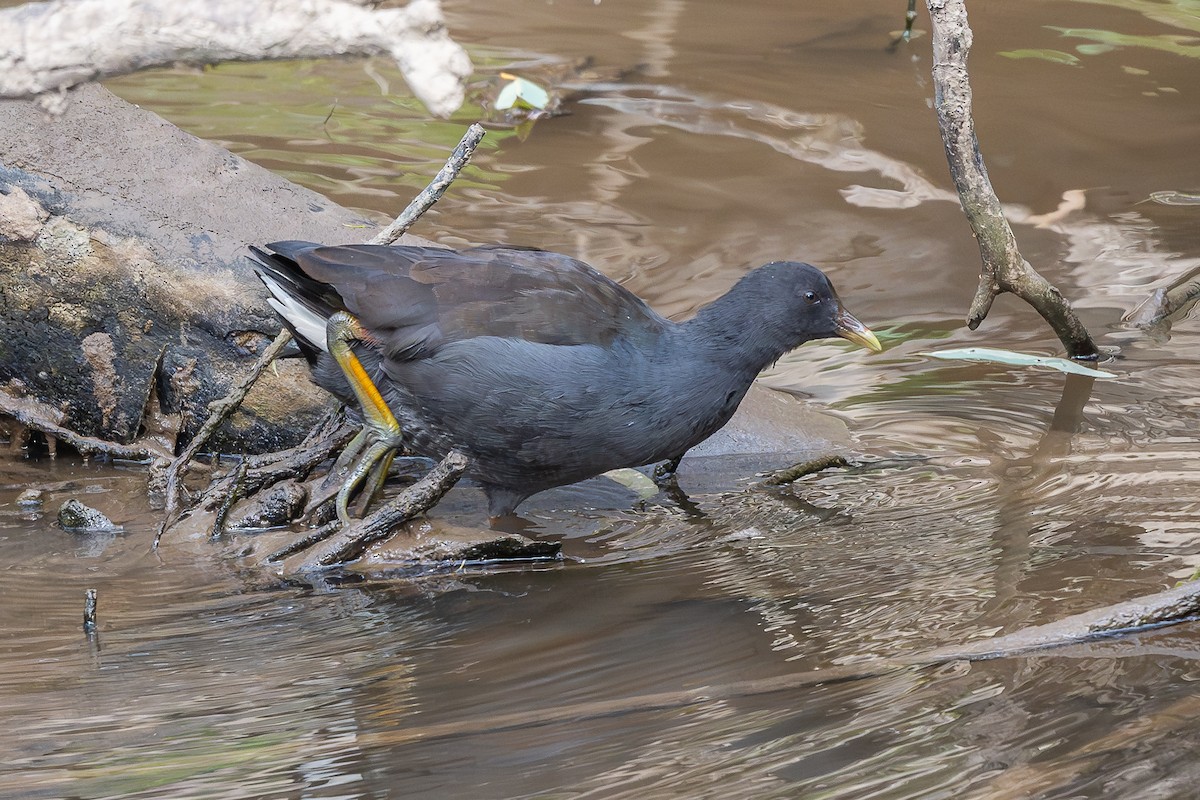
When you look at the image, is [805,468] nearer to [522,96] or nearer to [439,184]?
[439,184]

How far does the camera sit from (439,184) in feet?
14.4

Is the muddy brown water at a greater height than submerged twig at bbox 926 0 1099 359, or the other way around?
submerged twig at bbox 926 0 1099 359

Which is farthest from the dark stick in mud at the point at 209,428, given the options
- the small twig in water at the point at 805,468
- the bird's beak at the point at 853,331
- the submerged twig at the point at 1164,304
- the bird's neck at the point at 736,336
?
the submerged twig at the point at 1164,304

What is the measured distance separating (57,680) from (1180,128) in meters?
6.23

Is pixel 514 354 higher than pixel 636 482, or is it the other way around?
pixel 514 354

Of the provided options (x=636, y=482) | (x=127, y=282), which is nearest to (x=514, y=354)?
(x=636, y=482)

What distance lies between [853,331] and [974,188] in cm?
63

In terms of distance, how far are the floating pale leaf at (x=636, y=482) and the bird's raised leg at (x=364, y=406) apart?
813 millimetres

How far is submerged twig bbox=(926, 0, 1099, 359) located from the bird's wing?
3.97 ft

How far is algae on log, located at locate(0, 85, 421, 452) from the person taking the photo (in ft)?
15.5

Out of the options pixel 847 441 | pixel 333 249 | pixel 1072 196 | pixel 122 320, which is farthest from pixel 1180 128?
Answer: pixel 122 320

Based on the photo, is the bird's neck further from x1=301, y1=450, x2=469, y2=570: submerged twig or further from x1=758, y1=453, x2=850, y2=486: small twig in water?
x1=301, y1=450, x2=469, y2=570: submerged twig

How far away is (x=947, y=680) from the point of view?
2.73 m

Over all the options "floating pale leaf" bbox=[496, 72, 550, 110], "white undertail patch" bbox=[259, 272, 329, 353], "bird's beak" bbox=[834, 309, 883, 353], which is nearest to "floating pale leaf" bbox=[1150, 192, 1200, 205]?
"bird's beak" bbox=[834, 309, 883, 353]
